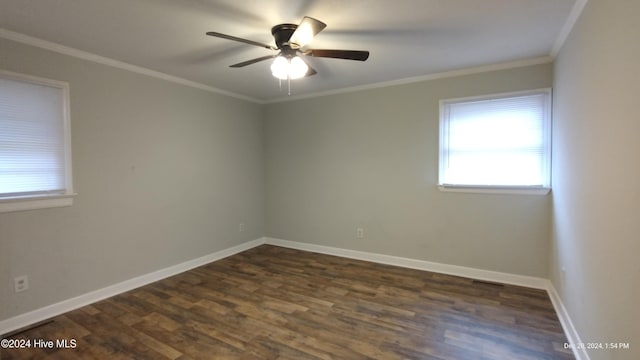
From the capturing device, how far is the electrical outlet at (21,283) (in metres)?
2.57

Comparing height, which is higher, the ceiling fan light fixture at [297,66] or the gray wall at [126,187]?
the ceiling fan light fixture at [297,66]

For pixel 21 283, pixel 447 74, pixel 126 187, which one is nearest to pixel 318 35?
pixel 447 74

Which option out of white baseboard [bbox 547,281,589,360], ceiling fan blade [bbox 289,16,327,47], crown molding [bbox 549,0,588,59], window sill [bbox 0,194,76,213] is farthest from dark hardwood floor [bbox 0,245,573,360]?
crown molding [bbox 549,0,588,59]

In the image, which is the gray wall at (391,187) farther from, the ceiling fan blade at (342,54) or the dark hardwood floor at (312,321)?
the ceiling fan blade at (342,54)

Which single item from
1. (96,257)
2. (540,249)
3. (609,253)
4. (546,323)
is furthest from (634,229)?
(96,257)

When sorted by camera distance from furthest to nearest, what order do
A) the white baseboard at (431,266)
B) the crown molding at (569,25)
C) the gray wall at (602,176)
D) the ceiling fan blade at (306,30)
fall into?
Answer: the white baseboard at (431,266)
the crown molding at (569,25)
the ceiling fan blade at (306,30)
the gray wall at (602,176)

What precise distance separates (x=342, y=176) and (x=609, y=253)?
124 inches

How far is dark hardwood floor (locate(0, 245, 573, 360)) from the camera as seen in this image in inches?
88.7

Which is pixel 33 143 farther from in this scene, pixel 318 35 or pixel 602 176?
pixel 602 176

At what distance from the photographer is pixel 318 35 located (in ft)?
8.63

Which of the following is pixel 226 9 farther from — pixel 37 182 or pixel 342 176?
pixel 342 176

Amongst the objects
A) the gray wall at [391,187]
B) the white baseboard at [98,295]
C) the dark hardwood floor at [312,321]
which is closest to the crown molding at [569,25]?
the gray wall at [391,187]

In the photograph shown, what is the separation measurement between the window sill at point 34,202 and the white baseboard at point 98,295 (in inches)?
35.7

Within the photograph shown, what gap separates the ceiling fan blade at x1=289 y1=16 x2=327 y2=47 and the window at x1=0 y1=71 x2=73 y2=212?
2278 millimetres
